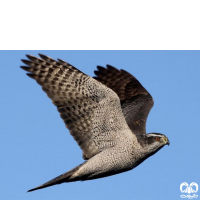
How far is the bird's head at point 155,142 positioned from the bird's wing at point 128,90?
127cm

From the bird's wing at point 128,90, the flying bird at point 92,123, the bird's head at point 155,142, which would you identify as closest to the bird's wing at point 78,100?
the flying bird at point 92,123

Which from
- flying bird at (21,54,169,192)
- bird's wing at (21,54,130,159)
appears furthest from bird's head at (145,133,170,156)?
bird's wing at (21,54,130,159)

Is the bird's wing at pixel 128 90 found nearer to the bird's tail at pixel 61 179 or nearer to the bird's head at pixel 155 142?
the bird's head at pixel 155 142

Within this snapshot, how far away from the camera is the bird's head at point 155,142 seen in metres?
8.95

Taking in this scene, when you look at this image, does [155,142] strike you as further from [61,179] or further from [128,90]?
[128,90]

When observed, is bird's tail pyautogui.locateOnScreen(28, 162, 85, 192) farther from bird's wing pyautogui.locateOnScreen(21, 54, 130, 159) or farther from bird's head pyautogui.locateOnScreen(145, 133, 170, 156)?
bird's head pyautogui.locateOnScreen(145, 133, 170, 156)

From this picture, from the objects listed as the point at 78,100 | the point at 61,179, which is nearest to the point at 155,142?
the point at 78,100

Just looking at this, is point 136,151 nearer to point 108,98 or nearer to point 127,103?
point 108,98

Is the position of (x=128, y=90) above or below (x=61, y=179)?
above

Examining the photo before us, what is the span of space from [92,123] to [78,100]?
1.63 ft

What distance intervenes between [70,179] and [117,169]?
0.86m

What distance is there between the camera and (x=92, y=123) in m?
9.11

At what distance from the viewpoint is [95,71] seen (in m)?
11.1

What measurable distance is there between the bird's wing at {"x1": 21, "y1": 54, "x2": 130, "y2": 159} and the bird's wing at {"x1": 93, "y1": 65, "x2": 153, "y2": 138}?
1281 millimetres
